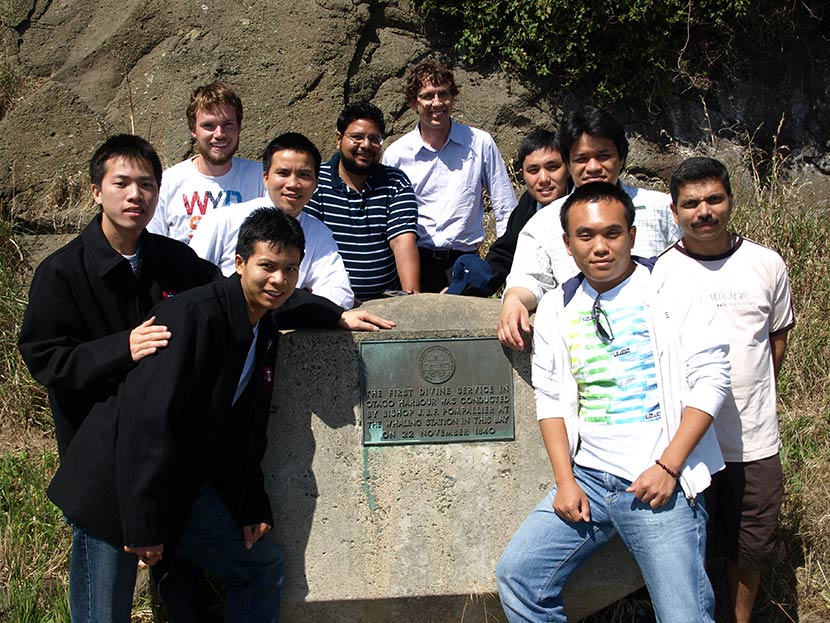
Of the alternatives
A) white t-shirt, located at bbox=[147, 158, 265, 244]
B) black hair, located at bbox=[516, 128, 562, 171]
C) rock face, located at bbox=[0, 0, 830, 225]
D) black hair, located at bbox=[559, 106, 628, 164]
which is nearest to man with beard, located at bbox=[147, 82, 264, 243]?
white t-shirt, located at bbox=[147, 158, 265, 244]

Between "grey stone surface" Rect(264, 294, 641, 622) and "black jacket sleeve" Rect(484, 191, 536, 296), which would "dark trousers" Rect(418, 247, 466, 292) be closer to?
"black jacket sleeve" Rect(484, 191, 536, 296)

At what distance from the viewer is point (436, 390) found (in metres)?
3.68

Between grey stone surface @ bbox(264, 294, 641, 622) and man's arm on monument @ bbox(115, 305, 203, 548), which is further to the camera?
grey stone surface @ bbox(264, 294, 641, 622)

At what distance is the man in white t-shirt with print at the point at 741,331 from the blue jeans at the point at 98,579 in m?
2.24

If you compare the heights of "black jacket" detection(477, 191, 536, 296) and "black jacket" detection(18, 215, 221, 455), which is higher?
"black jacket" detection(477, 191, 536, 296)

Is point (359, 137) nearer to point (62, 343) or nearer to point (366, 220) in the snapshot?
point (366, 220)

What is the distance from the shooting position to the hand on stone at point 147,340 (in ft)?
9.35

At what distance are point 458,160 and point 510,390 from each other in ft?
6.07

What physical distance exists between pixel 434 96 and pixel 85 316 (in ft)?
8.52

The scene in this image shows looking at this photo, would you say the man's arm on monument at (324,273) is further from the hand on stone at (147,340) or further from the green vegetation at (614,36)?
the green vegetation at (614,36)

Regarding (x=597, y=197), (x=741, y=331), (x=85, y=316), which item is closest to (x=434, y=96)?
(x=597, y=197)

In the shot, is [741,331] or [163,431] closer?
→ [163,431]

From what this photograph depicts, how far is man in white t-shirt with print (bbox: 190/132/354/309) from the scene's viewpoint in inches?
145

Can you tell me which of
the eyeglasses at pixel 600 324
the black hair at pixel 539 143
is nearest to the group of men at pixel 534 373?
the eyeglasses at pixel 600 324
